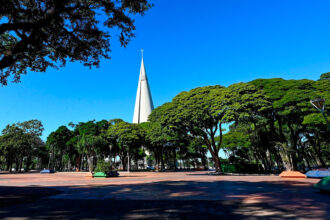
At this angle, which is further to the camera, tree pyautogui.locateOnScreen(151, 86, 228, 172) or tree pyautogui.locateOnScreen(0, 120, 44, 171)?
tree pyautogui.locateOnScreen(0, 120, 44, 171)

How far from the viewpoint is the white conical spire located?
326 feet

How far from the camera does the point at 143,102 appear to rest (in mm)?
102188

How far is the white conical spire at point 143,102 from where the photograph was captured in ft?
326

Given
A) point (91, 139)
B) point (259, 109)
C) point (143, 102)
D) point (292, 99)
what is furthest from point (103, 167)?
point (143, 102)

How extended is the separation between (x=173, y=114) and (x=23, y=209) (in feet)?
73.0

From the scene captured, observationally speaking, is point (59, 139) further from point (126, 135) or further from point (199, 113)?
point (199, 113)

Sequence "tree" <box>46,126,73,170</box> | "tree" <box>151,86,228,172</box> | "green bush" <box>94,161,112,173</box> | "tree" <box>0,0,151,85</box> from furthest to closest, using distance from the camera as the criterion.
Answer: "tree" <box>46,126,73,170</box>, "tree" <box>151,86,228,172</box>, "green bush" <box>94,161,112,173</box>, "tree" <box>0,0,151,85</box>

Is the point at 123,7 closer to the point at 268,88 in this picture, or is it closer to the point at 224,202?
the point at 224,202

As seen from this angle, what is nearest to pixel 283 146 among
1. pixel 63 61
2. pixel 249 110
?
pixel 249 110

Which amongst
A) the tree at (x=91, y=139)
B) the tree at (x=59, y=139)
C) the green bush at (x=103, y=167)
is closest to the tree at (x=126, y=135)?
the tree at (x=91, y=139)

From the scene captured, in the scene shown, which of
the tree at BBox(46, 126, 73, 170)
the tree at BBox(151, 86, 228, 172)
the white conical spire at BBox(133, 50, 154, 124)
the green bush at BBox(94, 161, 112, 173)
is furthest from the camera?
the white conical spire at BBox(133, 50, 154, 124)

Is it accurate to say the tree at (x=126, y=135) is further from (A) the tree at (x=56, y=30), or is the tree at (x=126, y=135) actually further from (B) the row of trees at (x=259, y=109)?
(A) the tree at (x=56, y=30)

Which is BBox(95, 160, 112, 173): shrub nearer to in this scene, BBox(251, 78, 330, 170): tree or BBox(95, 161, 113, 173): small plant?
BBox(95, 161, 113, 173): small plant

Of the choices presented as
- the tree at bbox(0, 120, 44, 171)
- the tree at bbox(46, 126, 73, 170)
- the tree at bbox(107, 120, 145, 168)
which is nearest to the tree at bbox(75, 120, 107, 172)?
the tree at bbox(107, 120, 145, 168)
